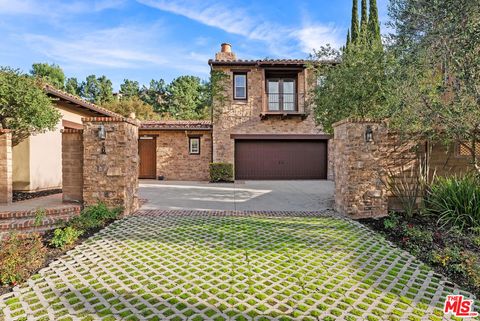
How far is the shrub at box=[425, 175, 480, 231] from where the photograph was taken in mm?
5195

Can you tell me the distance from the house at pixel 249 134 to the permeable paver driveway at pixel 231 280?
1049 cm

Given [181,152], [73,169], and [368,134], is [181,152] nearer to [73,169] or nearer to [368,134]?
[73,169]

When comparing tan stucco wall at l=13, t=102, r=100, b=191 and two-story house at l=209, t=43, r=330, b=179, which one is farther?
two-story house at l=209, t=43, r=330, b=179

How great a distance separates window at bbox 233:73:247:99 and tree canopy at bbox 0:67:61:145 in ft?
31.0

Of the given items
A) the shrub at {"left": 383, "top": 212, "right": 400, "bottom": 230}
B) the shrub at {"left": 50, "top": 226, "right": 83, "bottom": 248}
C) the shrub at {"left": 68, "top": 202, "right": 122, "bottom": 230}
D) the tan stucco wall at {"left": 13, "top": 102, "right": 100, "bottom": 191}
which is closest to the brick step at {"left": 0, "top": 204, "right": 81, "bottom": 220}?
the shrub at {"left": 68, "top": 202, "right": 122, "bottom": 230}

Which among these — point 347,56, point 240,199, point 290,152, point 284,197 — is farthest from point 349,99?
point 290,152

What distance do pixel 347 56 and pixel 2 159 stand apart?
929 cm

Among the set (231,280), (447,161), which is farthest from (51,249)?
(447,161)

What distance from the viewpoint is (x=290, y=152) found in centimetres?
1579

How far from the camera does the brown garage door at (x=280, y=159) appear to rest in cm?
1572

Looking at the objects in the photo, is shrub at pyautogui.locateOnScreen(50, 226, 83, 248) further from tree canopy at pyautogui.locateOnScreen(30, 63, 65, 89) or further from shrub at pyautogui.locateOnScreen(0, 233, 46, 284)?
tree canopy at pyautogui.locateOnScreen(30, 63, 65, 89)

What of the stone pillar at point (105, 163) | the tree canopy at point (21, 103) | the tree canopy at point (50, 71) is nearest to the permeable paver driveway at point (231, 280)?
the stone pillar at point (105, 163)

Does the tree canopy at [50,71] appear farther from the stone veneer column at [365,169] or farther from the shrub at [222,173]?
the stone veneer column at [365,169]

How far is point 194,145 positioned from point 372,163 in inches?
439
